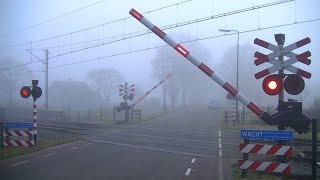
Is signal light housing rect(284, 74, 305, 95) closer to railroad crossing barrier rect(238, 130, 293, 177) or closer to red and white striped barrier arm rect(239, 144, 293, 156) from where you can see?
railroad crossing barrier rect(238, 130, 293, 177)

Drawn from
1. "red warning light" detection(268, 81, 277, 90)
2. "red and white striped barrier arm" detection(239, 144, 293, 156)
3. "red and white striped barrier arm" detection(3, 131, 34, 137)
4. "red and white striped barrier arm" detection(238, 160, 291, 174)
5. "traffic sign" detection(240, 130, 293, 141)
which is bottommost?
"red and white striped barrier arm" detection(238, 160, 291, 174)

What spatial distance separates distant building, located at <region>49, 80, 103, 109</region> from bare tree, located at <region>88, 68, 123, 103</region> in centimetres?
896

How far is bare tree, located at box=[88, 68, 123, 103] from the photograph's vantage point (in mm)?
98625

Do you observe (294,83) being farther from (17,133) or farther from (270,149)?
(17,133)

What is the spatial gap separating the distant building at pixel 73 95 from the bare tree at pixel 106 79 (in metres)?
8.96

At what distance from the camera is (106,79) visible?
99.6m

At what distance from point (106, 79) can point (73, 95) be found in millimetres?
14872

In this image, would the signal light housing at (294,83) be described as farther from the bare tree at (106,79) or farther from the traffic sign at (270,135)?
the bare tree at (106,79)

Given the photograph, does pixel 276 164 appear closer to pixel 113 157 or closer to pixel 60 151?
pixel 113 157

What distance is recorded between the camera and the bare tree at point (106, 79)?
324 feet

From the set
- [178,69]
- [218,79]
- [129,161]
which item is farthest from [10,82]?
[218,79]

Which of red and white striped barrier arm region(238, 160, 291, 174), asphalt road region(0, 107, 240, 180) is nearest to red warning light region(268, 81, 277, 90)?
red and white striped barrier arm region(238, 160, 291, 174)

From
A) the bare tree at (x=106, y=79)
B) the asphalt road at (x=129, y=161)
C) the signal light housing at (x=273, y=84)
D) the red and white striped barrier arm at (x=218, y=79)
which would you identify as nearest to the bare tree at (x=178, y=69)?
the bare tree at (x=106, y=79)

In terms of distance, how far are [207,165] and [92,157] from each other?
4924 millimetres
